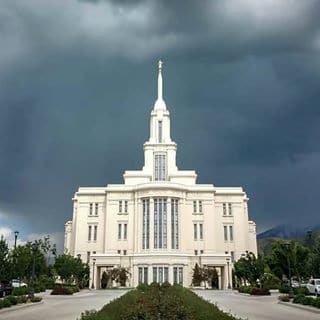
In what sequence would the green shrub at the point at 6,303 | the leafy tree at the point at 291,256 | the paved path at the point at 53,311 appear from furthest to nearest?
the leafy tree at the point at 291,256 → the green shrub at the point at 6,303 → the paved path at the point at 53,311

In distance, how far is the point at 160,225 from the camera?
71938 mm

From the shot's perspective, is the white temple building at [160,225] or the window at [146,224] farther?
the window at [146,224]

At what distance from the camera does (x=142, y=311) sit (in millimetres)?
11789

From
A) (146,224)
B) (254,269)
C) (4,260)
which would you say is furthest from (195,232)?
(4,260)

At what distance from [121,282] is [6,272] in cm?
3044

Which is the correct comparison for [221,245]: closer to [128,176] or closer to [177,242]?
[177,242]

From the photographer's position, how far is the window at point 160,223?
2798 inches

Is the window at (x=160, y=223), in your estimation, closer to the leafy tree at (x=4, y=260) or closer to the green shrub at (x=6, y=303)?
the leafy tree at (x=4, y=260)

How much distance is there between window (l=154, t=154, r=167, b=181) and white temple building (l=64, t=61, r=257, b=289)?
0.63 feet

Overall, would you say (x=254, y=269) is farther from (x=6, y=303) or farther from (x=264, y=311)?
(x=6, y=303)

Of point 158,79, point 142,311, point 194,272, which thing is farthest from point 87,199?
point 142,311

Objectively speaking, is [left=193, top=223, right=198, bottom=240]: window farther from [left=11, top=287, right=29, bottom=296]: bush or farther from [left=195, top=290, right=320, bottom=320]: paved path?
[left=195, top=290, right=320, bottom=320]: paved path

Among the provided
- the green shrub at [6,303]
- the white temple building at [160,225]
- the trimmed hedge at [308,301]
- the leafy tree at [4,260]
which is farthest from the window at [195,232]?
the green shrub at [6,303]

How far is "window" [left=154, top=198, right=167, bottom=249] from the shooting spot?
2798 inches
